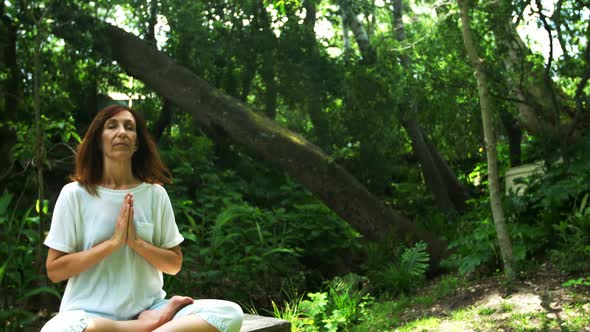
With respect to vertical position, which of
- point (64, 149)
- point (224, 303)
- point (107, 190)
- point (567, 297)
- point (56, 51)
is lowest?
point (567, 297)

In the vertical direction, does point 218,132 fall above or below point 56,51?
below

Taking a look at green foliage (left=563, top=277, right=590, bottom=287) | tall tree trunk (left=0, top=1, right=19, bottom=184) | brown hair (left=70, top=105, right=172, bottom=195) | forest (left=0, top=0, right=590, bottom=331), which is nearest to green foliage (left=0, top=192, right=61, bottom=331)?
forest (left=0, top=0, right=590, bottom=331)

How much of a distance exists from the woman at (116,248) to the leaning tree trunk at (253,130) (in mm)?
4572

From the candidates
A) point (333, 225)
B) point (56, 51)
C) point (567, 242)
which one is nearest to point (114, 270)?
point (567, 242)

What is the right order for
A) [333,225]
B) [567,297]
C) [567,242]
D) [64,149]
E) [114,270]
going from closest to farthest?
[114,270]
[567,297]
[567,242]
[333,225]
[64,149]

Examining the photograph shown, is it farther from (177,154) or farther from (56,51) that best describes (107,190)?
(56,51)

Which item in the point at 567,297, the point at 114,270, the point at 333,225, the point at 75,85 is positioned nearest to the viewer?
the point at 114,270

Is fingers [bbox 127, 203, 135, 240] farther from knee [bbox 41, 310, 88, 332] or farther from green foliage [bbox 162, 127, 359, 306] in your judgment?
green foliage [bbox 162, 127, 359, 306]

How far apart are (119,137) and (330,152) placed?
7.28 meters

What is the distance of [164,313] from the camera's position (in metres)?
2.90

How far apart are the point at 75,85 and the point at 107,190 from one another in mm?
7055

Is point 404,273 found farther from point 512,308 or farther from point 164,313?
point 164,313

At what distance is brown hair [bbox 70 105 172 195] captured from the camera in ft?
10.2

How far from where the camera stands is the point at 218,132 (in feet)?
33.0
